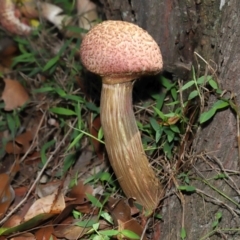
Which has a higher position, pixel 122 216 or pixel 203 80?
pixel 203 80

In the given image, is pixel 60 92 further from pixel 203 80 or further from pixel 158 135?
pixel 203 80

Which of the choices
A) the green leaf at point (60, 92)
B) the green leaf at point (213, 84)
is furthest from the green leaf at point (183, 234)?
the green leaf at point (60, 92)

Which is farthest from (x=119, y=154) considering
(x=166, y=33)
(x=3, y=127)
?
(x=3, y=127)

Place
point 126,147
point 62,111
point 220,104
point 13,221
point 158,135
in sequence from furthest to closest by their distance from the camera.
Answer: point 62,111, point 13,221, point 158,135, point 126,147, point 220,104

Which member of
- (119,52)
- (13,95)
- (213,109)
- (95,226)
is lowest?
(95,226)

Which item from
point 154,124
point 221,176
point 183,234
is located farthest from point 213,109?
point 183,234

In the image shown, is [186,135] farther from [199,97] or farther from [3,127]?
[3,127]
